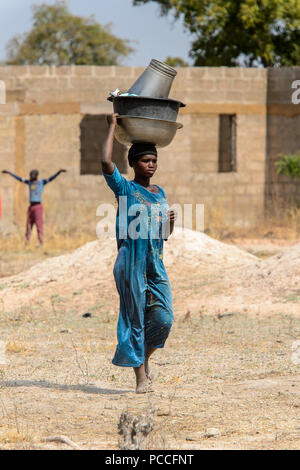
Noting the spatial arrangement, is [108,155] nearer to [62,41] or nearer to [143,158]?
[143,158]

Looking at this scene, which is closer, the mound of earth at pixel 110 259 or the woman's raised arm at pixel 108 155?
the woman's raised arm at pixel 108 155

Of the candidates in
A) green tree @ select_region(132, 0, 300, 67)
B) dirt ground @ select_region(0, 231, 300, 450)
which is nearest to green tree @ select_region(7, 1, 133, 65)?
green tree @ select_region(132, 0, 300, 67)

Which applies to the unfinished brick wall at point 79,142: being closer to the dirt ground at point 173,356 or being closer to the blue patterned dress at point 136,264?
the dirt ground at point 173,356

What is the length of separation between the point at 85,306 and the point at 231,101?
8057mm

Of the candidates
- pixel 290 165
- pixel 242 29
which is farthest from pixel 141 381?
pixel 242 29

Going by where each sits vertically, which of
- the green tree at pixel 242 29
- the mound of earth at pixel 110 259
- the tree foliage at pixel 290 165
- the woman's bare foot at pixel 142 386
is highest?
the green tree at pixel 242 29

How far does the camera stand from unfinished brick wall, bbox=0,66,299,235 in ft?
49.1

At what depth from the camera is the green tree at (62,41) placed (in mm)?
30250

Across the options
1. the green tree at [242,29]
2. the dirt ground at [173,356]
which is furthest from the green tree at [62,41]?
the dirt ground at [173,356]

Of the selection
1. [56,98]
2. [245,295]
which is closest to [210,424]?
[245,295]

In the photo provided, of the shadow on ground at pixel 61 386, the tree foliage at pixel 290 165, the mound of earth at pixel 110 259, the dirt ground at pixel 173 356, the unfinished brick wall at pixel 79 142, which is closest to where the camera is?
the dirt ground at pixel 173 356

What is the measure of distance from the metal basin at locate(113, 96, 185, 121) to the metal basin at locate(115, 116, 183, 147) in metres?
0.03

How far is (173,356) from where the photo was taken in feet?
20.0

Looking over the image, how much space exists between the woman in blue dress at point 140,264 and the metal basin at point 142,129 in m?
0.06
